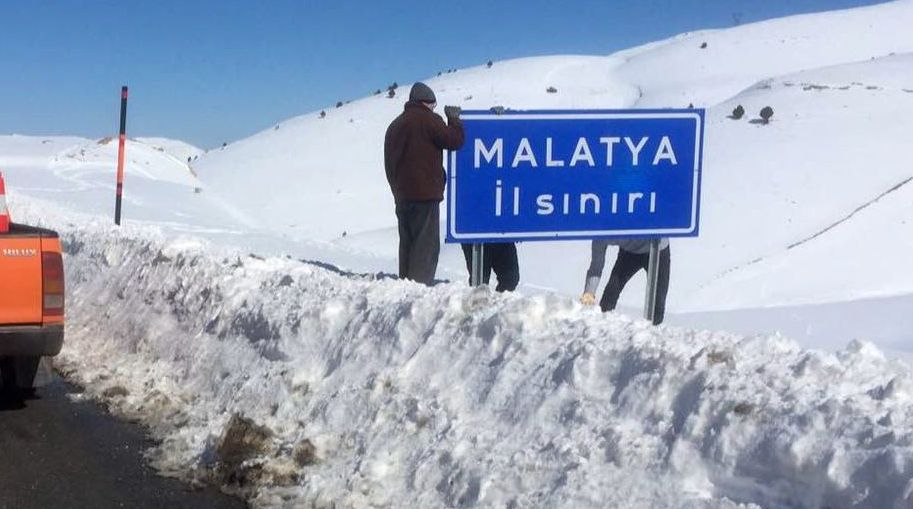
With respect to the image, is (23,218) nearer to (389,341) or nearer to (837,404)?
(389,341)

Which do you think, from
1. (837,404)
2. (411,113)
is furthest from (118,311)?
(837,404)

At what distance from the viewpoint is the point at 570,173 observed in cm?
716

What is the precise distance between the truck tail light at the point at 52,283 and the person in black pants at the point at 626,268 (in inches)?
136

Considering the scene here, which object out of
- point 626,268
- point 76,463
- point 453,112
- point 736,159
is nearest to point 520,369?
point 453,112

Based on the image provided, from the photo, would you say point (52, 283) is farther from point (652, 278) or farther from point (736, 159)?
point (736, 159)

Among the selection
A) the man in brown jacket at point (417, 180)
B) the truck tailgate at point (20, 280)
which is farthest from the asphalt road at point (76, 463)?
the man in brown jacket at point (417, 180)

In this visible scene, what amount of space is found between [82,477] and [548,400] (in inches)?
99.9

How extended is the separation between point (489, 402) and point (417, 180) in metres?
3.28

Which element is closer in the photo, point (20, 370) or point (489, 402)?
point (489, 402)

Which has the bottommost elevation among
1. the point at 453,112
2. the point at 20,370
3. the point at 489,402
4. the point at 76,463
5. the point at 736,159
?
the point at 76,463

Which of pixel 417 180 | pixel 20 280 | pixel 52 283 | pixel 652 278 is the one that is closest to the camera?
pixel 20 280

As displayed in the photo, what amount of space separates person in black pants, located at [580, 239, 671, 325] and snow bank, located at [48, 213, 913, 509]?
1.62 meters

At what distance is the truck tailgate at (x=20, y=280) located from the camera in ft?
22.4

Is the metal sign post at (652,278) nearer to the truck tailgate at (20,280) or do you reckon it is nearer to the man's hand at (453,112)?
the man's hand at (453,112)
